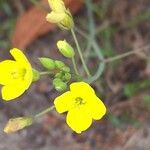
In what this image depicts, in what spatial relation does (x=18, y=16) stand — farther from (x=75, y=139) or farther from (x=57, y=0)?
(x=57, y=0)

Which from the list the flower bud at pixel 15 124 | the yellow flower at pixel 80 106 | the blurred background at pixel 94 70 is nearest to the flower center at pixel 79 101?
the yellow flower at pixel 80 106

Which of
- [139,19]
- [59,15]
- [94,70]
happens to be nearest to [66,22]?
[59,15]

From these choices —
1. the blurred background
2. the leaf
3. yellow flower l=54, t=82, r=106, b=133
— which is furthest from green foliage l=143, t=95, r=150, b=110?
yellow flower l=54, t=82, r=106, b=133

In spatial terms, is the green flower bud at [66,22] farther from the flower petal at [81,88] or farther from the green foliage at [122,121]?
the green foliage at [122,121]

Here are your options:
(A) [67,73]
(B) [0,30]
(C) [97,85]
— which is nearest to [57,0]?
(A) [67,73]

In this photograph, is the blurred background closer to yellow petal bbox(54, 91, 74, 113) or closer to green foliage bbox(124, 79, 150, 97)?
green foliage bbox(124, 79, 150, 97)

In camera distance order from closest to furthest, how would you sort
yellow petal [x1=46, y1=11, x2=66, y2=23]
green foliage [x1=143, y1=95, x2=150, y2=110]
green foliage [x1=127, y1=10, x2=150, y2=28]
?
yellow petal [x1=46, y1=11, x2=66, y2=23], green foliage [x1=143, y1=95, x2=150, y2=110], green foliage [x1=127, y1=10, x2=150, y2=28]

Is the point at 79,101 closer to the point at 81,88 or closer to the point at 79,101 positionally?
the point at 79,101
